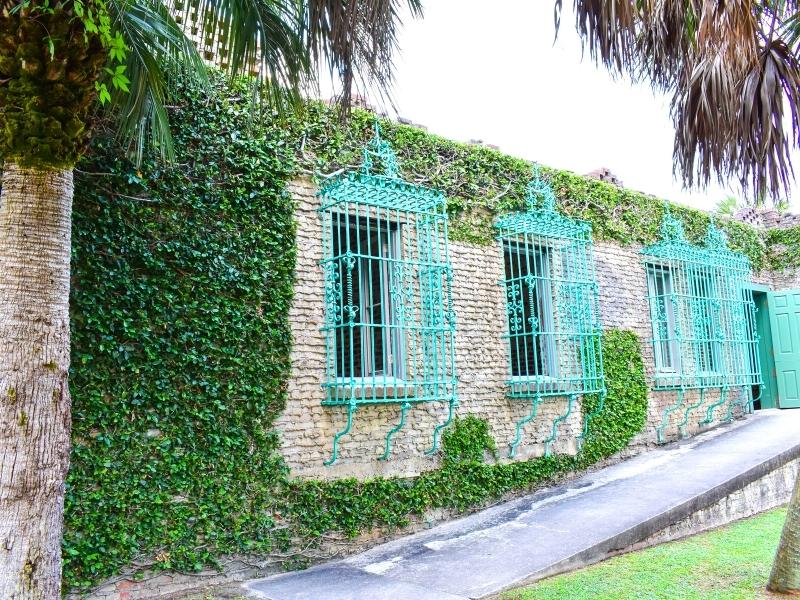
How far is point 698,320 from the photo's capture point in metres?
9.91

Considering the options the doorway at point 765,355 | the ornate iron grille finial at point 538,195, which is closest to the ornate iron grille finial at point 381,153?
the ornate iron grille finial at point 538,195

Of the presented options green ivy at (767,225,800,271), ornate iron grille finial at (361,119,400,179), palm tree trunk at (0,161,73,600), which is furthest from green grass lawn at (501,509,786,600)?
green ivy at (767,225,800,271)

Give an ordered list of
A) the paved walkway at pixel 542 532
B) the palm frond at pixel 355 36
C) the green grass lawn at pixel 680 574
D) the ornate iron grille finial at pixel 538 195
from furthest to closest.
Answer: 1. the ornate iron grille finial at pixel 538 195
2. the paved walkway at pixel 542 532
3. the green grass lawn at pixel 680 574
4. the palm frond at pixel 355 36

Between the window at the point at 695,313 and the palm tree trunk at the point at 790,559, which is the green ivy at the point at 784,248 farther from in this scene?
the palm tree trunk at the point at 790,559

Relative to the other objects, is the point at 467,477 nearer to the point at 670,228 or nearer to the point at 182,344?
the point at 182,344

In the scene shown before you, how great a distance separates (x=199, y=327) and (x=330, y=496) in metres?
1.94

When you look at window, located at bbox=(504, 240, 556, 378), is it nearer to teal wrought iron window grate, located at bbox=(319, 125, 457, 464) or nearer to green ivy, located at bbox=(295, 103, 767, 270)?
green ivy, located at bbox=(295, 103, 767, 270)

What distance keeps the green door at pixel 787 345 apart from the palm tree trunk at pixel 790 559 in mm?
7801

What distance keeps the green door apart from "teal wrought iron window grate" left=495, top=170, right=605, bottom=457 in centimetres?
483

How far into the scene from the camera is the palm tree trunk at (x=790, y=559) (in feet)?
15.0

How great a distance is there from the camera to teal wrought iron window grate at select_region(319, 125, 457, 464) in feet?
20.8

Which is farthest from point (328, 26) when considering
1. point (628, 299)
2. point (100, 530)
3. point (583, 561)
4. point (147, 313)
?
point (628, 299)

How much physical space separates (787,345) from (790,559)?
8.04 m

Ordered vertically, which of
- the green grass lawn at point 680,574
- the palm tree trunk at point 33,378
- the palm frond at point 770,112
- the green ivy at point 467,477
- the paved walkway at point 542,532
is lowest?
the green grass lawn at point 680,574
